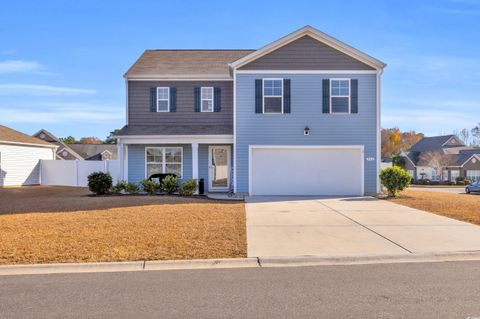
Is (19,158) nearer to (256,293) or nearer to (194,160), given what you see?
(194,160)

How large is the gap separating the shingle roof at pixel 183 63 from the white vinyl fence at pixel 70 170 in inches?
236

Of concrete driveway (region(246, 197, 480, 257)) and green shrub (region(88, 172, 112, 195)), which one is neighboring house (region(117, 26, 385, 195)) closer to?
green shrub (region(88, 172, 112, 195))

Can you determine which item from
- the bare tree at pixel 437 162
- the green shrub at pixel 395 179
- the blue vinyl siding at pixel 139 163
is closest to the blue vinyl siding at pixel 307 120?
the green shrub at pixel 395 179

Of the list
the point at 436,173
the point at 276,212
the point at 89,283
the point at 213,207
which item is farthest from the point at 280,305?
the point at 436,173

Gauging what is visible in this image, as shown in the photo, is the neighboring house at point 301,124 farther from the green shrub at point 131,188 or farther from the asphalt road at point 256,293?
the asphalt road at point 256,293

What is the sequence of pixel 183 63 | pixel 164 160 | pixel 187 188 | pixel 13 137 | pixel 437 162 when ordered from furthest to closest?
pixel 437 162, pixel 13 137, pixel 183 63, pixel 164 160, pixel 187 188

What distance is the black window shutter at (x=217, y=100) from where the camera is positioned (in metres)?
20.9

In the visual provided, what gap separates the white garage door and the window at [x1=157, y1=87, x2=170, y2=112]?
5094 millimetres

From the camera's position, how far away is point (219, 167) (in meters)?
21.2

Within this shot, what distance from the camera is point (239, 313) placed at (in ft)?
16.2

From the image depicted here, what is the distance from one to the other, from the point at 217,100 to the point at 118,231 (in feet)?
39.9

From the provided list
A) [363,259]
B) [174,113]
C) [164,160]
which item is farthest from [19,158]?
[363,259]

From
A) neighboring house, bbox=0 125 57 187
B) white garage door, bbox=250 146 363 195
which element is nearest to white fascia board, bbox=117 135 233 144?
white garage door, bbox=250 146 363 195

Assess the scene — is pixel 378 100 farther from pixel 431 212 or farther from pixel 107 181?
pixel 107 181
